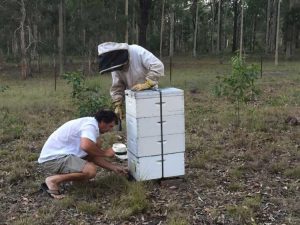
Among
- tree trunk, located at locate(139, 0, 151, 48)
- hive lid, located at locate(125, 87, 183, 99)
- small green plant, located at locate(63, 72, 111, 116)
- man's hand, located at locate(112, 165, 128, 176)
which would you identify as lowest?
man's hand, located at locate(112, 165, 128, 176)

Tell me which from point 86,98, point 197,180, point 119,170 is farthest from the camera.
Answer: point 86,98

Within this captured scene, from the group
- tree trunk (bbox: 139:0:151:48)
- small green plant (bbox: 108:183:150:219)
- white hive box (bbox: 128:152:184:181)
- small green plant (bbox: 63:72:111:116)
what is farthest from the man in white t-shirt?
tree trunk (bbox: 139:0:151:48)

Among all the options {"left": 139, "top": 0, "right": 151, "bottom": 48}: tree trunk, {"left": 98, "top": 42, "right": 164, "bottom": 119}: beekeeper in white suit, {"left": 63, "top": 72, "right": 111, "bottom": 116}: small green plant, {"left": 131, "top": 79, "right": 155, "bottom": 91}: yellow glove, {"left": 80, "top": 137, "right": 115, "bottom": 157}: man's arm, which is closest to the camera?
{"left": 80, "top": 137, "right": 115, "bottom": 157}: man's arm

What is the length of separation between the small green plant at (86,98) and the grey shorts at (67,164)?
127 inches

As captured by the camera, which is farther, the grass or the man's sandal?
the man's sandal

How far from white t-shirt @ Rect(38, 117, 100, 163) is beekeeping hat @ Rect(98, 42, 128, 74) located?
0.65 m

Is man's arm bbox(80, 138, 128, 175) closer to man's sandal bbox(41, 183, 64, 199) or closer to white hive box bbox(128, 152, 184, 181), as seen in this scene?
white hive box bbox(128, 152, 184, 181)

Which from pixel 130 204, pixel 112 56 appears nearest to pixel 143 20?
pixel 112 56

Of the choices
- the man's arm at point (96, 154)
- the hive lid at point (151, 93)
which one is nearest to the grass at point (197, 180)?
the man's arm at point (96, 154)

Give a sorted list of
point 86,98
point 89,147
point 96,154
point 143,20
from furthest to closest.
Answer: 1. point 143,20
2. point 86,98
3. point 96,154
4. point 89,147

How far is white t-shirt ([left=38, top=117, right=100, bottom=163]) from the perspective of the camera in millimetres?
4879

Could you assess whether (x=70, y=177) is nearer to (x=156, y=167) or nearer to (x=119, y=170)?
(x=119, y=170)

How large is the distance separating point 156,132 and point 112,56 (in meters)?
1.00

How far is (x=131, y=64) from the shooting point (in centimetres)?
538
